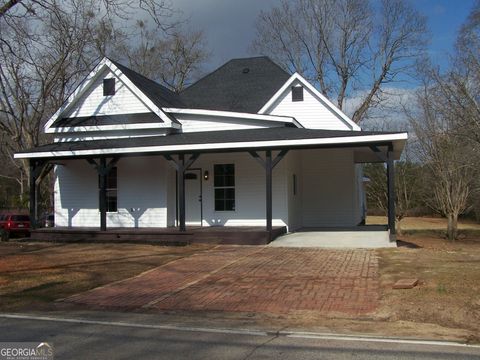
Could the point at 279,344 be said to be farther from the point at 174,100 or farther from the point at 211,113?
the point at 174,100

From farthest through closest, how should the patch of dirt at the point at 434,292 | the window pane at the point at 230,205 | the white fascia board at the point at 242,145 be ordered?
the window pane at the point at 230,205 → the white fascia board at the point at 242,145 → the patch of dirt at the point at 434,292

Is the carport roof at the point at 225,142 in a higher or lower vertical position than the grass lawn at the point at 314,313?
higher

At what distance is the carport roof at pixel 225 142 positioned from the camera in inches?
619

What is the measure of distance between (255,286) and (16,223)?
21.7 metres

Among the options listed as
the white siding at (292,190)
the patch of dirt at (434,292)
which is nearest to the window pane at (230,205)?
the white siding at (292,190)

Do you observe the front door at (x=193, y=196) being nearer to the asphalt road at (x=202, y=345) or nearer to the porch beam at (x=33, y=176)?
the porch beam at (x=33, y=176)

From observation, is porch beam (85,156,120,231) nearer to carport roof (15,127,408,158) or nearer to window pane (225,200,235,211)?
carport roof (15,127,408,158)

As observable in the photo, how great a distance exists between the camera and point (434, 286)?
9164mm

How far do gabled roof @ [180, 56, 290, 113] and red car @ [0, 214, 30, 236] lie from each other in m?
11.1

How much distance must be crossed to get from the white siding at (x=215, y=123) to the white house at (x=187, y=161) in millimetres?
38

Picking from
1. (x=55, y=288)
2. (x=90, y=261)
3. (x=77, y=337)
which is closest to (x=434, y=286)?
(x=77, y=337)

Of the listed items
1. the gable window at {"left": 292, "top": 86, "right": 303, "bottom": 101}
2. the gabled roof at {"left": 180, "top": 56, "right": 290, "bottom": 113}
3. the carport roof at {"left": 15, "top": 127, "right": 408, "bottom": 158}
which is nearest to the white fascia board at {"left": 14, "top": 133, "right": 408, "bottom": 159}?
the carport roof at {"left": 15, "top": 127, "right": 408, "bottom": 158}

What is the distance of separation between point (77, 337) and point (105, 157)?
12.3 metres

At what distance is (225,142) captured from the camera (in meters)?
16.6
